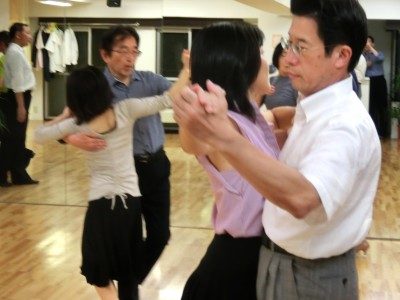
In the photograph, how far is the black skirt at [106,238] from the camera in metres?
3.16

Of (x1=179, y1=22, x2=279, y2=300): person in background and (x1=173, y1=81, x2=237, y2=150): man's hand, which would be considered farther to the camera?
(x1=179, y1=22, x2=279, y2=300): person in background

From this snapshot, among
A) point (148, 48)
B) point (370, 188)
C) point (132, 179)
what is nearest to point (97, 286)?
point (132, 179)

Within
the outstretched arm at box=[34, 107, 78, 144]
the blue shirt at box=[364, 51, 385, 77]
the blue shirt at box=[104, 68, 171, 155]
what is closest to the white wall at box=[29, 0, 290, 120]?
the blue shirt at box=[104, 68, 171, 155]

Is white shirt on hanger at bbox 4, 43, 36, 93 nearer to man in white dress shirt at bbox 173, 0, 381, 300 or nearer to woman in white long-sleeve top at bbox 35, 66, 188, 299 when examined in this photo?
woman in white long-sleeve top at bbox 35, 66, 188, 299

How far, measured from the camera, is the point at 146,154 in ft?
11.8

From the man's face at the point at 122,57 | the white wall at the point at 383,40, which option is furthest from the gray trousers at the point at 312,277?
the white wall at the point at 383,40

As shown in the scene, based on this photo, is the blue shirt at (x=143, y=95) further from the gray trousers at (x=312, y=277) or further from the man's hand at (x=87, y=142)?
the gray trousers at (x=312, y=277)

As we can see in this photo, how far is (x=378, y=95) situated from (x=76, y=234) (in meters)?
6.27

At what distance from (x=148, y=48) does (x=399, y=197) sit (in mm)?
2873

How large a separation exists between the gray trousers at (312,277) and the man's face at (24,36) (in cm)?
475

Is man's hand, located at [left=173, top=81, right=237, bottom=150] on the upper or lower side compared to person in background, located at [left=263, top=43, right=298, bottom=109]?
upper

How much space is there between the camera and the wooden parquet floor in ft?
12.6

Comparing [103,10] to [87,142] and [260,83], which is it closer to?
[87,142]

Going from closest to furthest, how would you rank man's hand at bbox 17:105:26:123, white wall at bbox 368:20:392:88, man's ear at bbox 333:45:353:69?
man's ear at bbox 333:45:353:69 < man's hand at bbox 17:105:26:123 < white wall at bbox 368:20:392:88
